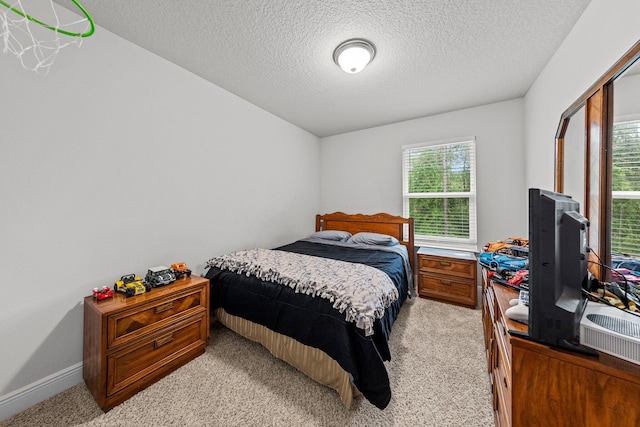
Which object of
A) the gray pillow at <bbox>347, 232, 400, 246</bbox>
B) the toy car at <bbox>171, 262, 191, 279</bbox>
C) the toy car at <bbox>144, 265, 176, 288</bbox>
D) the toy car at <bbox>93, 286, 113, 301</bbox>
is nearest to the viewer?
the toy car at <bbox>93, 286, 113, 301</bbox>

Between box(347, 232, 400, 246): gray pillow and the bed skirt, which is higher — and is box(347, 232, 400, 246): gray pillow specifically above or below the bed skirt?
above

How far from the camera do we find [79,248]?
1618 mm

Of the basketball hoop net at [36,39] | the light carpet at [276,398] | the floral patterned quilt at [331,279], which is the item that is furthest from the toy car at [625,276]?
the basketball hoop net at [36,39]

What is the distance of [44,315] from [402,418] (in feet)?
7.71

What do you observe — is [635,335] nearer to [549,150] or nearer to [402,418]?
[402,418]

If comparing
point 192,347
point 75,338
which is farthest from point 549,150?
point 75,338

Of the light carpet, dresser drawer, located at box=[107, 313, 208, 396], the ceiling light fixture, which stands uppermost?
the ceiling light fixture

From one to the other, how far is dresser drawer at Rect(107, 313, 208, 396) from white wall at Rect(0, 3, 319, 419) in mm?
486

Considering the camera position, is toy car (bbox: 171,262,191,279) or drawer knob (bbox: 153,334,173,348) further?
toy car (bbox: 171,262,191,279)

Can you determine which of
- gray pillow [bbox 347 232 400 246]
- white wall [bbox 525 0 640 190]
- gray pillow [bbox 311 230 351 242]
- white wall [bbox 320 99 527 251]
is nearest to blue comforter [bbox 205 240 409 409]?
gray pillow [bbox 347 232 400 246]

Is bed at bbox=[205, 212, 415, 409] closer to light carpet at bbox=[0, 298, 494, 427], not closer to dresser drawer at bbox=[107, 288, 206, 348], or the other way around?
light carpet at bbox=[0, 298, 494, 427]

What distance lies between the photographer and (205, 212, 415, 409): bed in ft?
4.54

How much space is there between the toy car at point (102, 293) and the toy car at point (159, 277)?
0.23m

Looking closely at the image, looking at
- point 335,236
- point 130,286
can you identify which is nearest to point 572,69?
point 335,236
